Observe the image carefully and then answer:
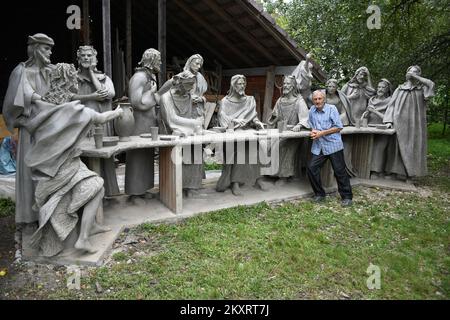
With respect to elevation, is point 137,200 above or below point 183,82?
below

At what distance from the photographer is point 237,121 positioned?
6.12 meters

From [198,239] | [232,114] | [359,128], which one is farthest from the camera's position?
[359,128]

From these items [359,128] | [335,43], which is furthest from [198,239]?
[335,43]

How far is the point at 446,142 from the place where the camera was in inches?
581

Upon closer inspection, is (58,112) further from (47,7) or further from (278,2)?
(278,2)

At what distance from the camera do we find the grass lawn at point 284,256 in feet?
11.8

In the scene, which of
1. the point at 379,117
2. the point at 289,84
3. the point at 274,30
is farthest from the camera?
the point at 274,30

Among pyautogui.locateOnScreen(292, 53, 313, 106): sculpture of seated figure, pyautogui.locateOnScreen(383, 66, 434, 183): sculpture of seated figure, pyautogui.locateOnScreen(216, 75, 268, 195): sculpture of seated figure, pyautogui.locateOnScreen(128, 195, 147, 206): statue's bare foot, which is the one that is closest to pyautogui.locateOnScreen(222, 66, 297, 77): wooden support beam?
pyautogui.locateOnScreen(292, 53, 313, 106): sculpture of seated figure

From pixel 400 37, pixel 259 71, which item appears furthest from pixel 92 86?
pixel 400 37

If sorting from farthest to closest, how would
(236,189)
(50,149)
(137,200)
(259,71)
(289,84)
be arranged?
(259,71)
(289,84)
(236,189)
(137,200)
(50,149)

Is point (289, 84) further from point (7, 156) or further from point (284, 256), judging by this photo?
point (7, 156)

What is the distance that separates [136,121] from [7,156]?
2.94 meters

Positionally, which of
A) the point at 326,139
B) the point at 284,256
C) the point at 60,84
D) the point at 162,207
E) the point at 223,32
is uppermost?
the point at 223,32
